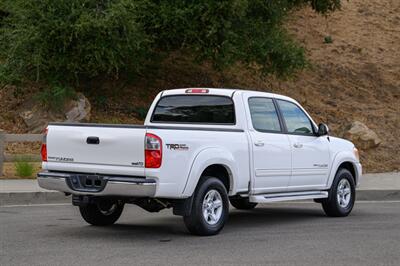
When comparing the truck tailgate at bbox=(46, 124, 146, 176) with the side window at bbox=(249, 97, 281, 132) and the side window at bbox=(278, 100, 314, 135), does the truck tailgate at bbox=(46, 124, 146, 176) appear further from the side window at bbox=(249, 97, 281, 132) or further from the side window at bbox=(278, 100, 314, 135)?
the side window at bbox=(278, 100, 314, 135)

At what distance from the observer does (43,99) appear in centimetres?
2073

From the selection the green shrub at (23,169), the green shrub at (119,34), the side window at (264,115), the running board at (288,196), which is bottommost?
the green shrub at (23,169)

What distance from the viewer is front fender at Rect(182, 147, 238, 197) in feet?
30.6

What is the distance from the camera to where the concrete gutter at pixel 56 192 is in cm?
1362

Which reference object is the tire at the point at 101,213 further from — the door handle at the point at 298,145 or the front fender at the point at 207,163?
the door handle at the point at 298,145

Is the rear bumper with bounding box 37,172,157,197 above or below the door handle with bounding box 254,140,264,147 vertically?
below

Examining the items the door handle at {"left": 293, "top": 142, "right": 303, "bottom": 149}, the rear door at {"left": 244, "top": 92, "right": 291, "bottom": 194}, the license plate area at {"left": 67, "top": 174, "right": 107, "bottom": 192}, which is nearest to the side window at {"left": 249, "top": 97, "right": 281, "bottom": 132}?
the rear door at {"left": 244, "top": 92, "right": 291, "bottom": 194}

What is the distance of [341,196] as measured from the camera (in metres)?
12.4

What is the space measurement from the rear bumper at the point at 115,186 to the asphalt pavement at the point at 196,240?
61cm

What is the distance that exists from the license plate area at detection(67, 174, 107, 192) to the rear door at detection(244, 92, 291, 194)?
2231 millimetres

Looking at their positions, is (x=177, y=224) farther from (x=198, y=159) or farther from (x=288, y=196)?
(x=198, y=159)

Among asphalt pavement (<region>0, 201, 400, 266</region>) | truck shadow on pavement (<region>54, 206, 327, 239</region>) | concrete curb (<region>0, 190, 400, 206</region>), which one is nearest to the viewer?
asphalt pavement (<region>0, 201, 400, 266</region>)

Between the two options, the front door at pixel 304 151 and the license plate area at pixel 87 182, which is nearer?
the license plate area at pixel 87 182

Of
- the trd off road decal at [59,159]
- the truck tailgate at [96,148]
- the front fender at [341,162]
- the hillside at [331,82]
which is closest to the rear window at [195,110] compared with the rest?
the truck tailgate at [96,148]
